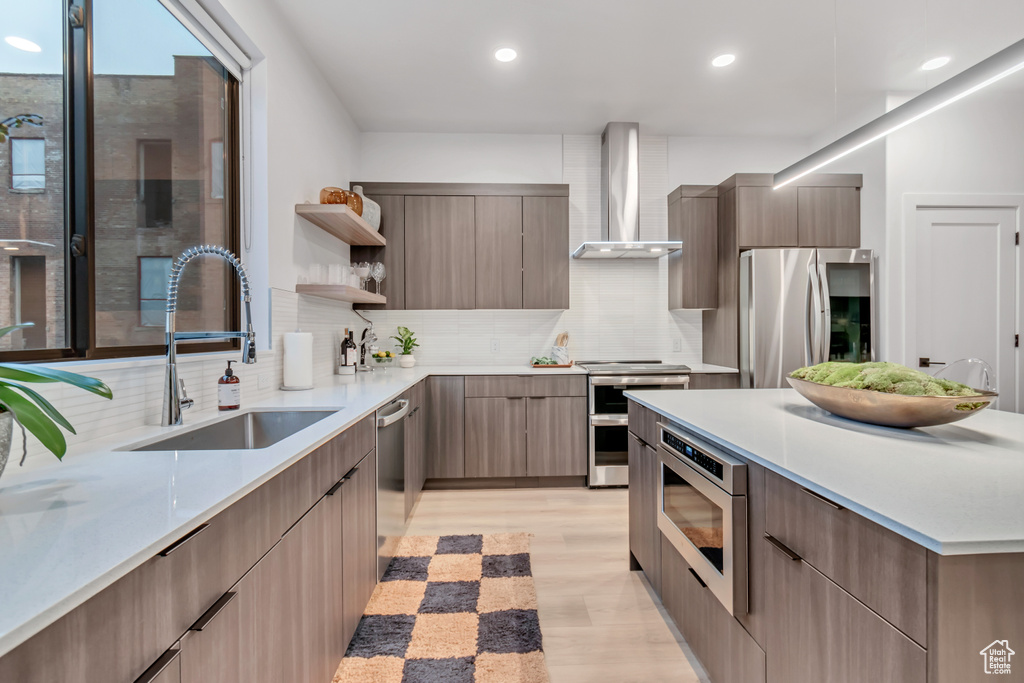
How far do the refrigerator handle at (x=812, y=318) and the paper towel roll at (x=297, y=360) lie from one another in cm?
331

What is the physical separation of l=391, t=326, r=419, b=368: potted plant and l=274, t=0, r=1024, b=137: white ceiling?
66.5 inches

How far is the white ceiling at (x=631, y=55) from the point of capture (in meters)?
2.47

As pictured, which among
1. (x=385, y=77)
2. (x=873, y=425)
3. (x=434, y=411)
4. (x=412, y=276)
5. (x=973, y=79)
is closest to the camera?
(x=973, y=79)

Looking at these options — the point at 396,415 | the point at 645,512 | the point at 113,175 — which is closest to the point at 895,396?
the point at 645,512

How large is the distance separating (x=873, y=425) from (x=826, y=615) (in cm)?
74

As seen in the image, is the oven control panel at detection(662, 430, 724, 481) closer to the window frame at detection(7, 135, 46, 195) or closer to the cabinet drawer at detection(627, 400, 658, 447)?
the cabinet drawer at detection(627, 400, 658, 447)

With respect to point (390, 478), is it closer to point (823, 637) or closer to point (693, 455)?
point (693, 455)

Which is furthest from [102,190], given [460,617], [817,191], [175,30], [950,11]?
[817,191]

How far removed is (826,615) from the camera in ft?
3.13

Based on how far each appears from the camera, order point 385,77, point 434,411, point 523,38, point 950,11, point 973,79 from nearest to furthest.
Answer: point 973,79
point 950,11
point 523,38
point 385,77
point 434,411

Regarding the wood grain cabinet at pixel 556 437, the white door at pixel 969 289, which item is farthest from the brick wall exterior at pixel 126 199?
the white door at pixel 969 289

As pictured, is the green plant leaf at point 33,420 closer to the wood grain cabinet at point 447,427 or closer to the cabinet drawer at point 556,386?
the wood grain cabinet at point 447,427

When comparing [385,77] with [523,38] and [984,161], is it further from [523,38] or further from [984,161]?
[984,161]

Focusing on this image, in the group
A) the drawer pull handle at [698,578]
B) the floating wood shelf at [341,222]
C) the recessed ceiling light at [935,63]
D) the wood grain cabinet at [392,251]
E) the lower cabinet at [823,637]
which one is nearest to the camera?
the lower cabinet at [823,637]
